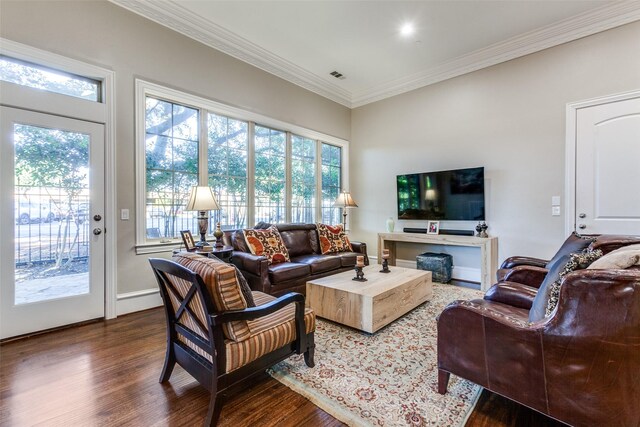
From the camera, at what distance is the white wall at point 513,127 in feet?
11.6

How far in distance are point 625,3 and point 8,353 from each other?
6.81 m

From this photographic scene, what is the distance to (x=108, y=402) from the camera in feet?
5.57

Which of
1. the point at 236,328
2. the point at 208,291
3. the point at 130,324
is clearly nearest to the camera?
the point at 208,291

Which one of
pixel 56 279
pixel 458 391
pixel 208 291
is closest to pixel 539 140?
pixel 458 391

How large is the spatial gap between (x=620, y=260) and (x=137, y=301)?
393 cm

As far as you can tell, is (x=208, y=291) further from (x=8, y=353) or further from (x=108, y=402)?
(x=8, y=353)

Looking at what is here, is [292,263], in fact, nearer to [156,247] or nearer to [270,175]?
[156,247]

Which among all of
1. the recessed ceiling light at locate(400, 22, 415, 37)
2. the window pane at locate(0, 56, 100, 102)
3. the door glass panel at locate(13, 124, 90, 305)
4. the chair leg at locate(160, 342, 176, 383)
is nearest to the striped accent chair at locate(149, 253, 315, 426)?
the chair leg at locate(160, 342, 176, 383)

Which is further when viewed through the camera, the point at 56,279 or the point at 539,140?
the point at 539,140

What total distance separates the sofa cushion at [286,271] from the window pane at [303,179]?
5.33 ft

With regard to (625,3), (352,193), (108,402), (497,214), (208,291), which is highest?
(625,3)

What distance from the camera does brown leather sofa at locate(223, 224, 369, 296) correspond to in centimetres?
324

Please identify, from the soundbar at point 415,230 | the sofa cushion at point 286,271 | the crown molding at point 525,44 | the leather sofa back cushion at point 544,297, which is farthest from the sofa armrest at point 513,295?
the crown molding at point 525,44

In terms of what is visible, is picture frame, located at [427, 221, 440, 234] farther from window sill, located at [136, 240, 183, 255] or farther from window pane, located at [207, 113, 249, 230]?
window sill, located at [136, 240, 183, 255]
